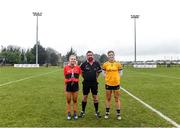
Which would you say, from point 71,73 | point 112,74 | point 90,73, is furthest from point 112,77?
point 71,73

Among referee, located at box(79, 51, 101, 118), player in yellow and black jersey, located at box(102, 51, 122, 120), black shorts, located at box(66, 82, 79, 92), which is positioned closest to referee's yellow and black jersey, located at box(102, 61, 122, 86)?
player in yellow and black jersey, located at box(102, 51, 122, 120)

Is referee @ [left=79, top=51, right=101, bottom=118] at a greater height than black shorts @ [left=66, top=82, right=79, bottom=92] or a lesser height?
greater

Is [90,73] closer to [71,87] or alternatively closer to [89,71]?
[89,71]

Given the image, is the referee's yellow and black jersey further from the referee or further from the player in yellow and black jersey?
the referee

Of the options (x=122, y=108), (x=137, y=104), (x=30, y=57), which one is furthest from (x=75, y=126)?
(x=30, y=57)

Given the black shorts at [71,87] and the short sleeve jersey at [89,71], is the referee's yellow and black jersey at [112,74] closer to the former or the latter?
the short sleeve jersey at [89,71]

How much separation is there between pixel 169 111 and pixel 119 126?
2.99 metres

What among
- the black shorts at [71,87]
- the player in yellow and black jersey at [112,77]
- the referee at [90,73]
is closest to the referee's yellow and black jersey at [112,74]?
the player in yellow and black jersey at [112,77]

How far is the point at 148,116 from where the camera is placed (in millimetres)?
11242

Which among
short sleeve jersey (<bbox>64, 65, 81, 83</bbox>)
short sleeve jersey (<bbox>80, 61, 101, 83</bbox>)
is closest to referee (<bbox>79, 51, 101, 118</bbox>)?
short sleeve jersey (<bbox>80, 61, 101, 83</bbox>)

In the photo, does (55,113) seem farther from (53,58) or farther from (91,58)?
(53,58)

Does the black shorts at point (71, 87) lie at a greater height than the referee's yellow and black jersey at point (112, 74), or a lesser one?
lesser

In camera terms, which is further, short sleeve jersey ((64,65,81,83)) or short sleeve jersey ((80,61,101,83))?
short sleeve jersey ((80,61,101,83))

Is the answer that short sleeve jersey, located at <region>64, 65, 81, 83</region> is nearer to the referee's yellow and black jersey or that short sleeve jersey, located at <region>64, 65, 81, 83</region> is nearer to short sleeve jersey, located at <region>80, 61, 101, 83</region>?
short sleeve jersey, located at <region>80, 61, 101, 83</region>
